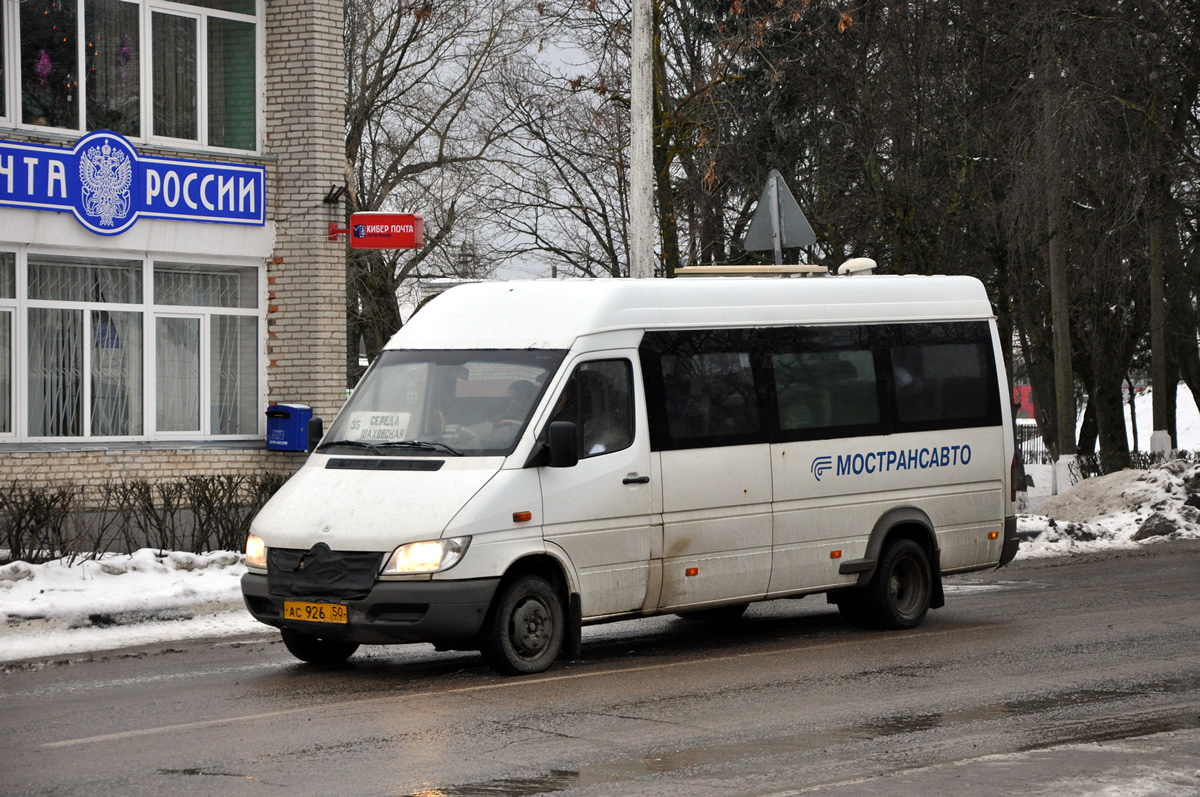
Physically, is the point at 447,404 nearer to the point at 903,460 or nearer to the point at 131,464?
the point at 903,460

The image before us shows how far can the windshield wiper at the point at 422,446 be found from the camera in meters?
9.77

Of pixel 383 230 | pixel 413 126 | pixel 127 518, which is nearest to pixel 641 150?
pixel 383 230

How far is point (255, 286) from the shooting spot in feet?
71.9

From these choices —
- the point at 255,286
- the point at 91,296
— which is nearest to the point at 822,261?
the point at 255,286

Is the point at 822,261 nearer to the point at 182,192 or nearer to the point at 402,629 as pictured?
the point at 182,192

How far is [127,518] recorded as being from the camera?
1453 cm

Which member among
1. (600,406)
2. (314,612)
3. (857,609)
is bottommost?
(857,609)

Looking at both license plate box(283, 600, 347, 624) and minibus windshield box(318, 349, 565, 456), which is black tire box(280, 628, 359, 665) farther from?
minibus windshield box(318, 349, 565, 456)

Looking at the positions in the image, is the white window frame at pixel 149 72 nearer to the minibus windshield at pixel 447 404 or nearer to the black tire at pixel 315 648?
the minibus windshield at pixel 447 404

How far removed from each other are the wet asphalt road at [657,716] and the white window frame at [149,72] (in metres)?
10.6

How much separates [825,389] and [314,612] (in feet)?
14.1

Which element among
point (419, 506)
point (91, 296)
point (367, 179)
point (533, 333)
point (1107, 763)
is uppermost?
point (367, 179)

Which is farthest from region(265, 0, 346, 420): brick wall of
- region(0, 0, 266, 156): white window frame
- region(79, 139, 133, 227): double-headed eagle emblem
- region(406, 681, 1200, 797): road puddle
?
region(406, 681, 1200, 797): road puddle

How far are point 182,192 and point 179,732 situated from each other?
1395cm
